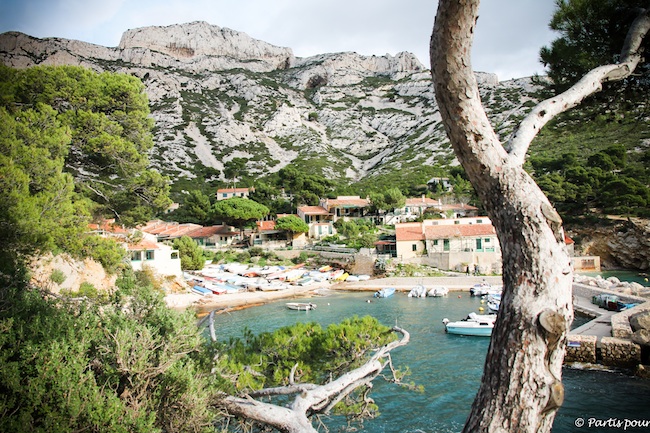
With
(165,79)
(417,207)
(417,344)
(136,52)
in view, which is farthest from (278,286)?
(136,52)

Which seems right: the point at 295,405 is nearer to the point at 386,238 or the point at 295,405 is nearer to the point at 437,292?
the point at 437,292

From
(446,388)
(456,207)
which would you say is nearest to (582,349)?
(446,388)

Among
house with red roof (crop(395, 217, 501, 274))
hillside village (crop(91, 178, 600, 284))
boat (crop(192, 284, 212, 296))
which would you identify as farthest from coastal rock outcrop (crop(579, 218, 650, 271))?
boat (crop(192, 284, 212, 296))


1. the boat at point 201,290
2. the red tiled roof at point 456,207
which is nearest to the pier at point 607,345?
the boat at point 201,290

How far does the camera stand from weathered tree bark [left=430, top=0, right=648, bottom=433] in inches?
81.4

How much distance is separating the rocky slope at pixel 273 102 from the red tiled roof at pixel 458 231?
35034mm

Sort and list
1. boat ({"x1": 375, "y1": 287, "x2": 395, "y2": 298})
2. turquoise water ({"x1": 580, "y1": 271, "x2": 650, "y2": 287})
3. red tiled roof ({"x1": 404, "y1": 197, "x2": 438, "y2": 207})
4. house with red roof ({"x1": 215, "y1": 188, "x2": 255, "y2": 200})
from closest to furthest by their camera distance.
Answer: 1. boat ({"x1": 375, "y1": 287, "x2": 395, "y2": 298})
2. turquoise water ({"x1": 580, "y1": 271, "x2": 650, "y2": 287})
3. red tiled roof ({"x1": 404, "y1": 197, "x2": 438, "y2": 207})
4. house with red roof ({"x1": 215, "y1": 188, "x2": 255, "y2": 200})

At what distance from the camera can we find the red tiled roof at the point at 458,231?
1315 inches

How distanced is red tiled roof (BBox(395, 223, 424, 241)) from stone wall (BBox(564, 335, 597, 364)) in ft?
70.5

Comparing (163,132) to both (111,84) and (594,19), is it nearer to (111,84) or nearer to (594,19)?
(111,84)

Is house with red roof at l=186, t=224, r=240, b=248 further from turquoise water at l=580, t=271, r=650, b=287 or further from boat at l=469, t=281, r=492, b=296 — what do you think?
turquoise water at l=580, t=271, r=650, b=287

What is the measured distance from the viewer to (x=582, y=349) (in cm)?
1337

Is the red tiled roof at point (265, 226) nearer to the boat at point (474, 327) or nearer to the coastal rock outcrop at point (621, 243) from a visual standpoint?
the boat at point (474, 327)

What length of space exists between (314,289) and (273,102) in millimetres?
78823
